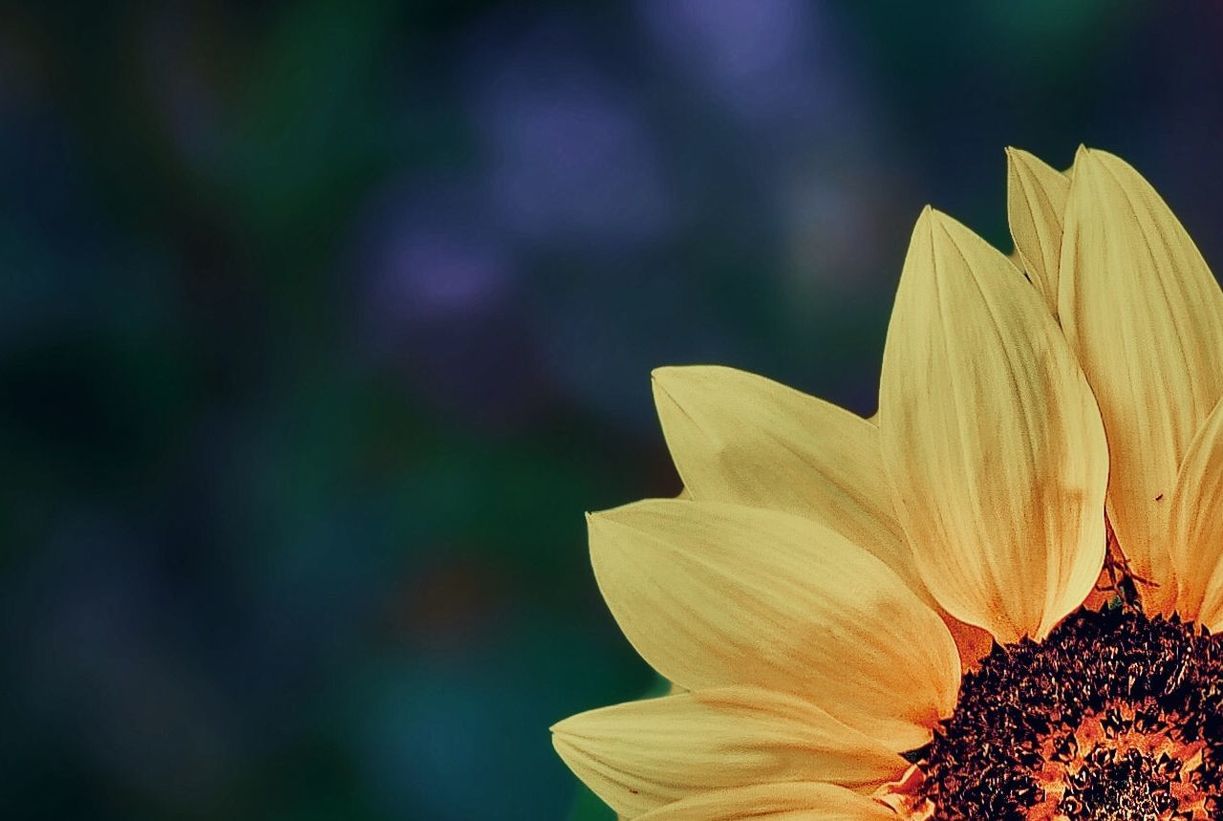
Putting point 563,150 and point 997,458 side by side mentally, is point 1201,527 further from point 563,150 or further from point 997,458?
point 563,150

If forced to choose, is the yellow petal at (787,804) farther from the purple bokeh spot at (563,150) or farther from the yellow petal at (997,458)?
the purple bokeh spot at (563,150)

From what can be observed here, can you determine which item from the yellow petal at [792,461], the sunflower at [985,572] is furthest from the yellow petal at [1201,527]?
the yellow petal at [792,461]

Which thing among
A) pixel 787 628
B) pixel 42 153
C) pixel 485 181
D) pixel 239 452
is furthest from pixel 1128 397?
pixel 42 153

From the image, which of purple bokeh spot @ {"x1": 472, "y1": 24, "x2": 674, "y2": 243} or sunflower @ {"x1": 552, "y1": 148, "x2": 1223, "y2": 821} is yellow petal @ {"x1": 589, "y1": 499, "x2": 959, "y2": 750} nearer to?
sunflower @ {"x1": 552, "y1": 148, "x2": 1223, "y2": 821}

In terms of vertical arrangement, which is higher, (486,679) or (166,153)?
(166,153)

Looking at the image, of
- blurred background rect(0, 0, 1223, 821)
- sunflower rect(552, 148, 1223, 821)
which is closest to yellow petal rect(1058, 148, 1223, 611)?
sunflower rect(552, 148, 1223, 821)

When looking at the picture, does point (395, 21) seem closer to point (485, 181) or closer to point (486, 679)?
point (485, 181)

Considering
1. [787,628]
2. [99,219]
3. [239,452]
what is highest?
[99,219]

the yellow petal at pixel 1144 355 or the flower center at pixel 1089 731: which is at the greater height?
the yellow petal at pixel 1144 355
